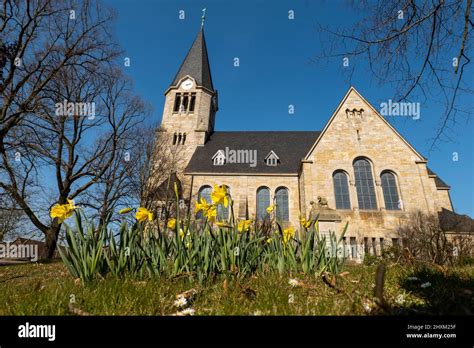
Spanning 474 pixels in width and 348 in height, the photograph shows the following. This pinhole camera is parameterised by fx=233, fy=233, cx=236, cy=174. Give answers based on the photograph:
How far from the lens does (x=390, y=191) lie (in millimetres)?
16797

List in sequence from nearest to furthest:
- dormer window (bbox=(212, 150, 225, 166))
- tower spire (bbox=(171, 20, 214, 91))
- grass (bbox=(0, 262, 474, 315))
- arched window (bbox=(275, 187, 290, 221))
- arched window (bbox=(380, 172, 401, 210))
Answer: grass (bbox=(0, 262, 474, 315)), arched window (bbox=(380, 172, 401, 210)), arched window (bbox=(275, 187, 290, 221)), dormer window (bbox=(212, 150, 225, 166)), tower spire (bbox=(171, 20, 214, 91))

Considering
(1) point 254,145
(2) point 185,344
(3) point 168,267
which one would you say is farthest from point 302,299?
(1) point 254,145

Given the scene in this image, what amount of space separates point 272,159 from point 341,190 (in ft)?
25.3

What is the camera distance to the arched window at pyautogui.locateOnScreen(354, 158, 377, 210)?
16531 millimetres

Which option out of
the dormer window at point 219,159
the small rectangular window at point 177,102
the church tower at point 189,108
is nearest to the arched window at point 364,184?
the dormer window at point 219,159

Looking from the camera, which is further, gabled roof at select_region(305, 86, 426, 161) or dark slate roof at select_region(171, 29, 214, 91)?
dark slate roof at select_region(171, 29, 214, 91)

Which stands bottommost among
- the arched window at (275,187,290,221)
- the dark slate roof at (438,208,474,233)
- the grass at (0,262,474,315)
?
the grass at (0,262,474,315)

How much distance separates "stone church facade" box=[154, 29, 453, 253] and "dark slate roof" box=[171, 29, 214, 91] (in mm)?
9189

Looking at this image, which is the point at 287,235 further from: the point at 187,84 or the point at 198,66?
the point at 198,66

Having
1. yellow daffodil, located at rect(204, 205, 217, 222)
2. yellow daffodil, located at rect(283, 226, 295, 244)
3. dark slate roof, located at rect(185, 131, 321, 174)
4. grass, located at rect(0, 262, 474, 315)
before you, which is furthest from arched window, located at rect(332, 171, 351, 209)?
yellow daffodil, located at rect(204, 205, 217, 222)

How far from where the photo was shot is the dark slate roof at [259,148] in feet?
71.6

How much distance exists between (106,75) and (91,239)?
37.2ft

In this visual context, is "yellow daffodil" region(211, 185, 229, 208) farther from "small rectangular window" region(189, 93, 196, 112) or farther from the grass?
"small rectangular window" region(189, 93, 196, 112)

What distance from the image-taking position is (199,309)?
6.40 feet
